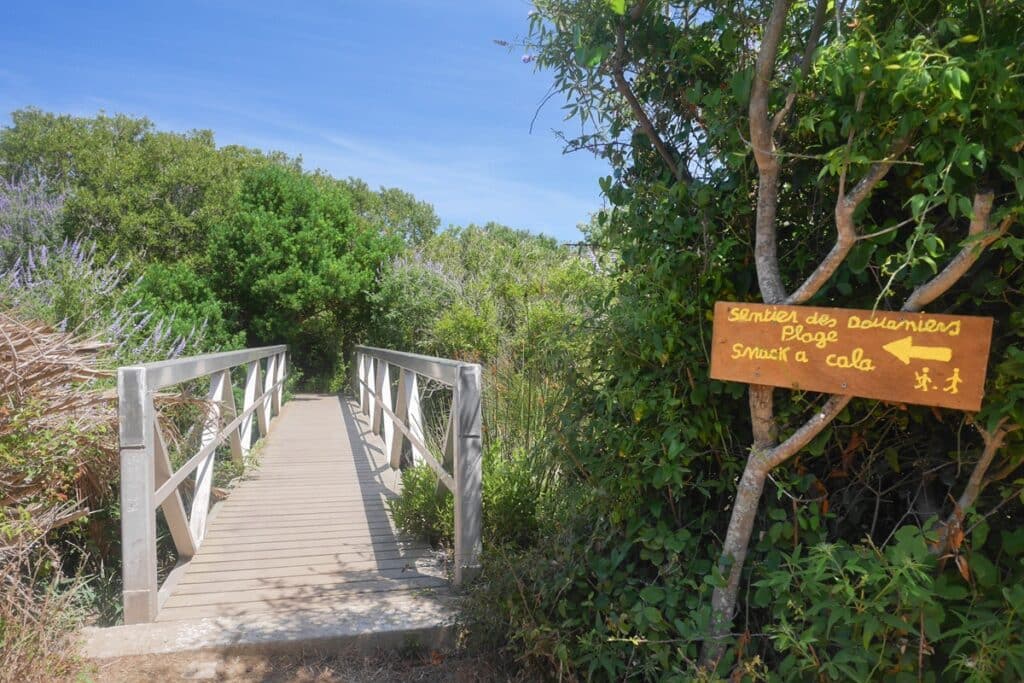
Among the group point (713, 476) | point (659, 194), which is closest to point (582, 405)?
point (713, 476)

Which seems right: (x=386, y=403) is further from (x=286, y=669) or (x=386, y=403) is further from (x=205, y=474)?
(x=286, y=669)

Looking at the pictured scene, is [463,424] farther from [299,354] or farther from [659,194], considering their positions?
[299,354]

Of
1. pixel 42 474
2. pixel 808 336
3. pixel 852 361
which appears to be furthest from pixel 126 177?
pixel 852 361

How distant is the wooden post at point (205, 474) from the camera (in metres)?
3.96

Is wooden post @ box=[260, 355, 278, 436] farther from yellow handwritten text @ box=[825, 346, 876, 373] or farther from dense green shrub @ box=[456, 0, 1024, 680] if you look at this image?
yellow handwritten text @ box=[825, 346, 876, 373]

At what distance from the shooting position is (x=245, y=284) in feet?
47.8

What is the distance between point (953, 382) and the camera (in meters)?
1.57

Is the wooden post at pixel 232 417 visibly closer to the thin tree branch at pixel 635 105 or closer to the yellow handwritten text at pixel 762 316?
the thin tree branch at pixel 635 105

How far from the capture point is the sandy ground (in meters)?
2.59

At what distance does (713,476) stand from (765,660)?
54 cm

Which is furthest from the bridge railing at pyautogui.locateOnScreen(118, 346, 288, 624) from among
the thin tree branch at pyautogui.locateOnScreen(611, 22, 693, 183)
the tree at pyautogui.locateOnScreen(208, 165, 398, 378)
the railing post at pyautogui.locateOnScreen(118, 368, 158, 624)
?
the tree at pyautogui.locateOnScreen(208, 165, 398, 378)

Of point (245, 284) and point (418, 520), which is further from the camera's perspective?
point (245, 284)

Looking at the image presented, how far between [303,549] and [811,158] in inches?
133

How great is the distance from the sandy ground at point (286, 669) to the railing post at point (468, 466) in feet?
1.69
